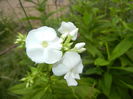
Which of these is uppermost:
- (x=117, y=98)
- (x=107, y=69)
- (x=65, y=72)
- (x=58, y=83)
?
(x=65, y=72)

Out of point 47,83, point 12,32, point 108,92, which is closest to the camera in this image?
point 47,83

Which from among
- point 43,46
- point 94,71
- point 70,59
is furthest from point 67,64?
point 94,71

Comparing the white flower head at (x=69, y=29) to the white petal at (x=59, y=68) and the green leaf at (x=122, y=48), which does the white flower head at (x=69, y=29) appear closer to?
the white petal at (x=59, y=68)

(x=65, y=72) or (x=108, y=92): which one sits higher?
(x=65, y=72)

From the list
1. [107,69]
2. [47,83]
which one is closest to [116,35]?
[107,69]

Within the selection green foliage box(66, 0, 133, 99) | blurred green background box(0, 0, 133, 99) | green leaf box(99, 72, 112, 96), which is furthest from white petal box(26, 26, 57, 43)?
green leaf box(99, 72, 112, 96)

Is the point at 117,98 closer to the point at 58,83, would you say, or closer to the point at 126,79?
the point at 126,79

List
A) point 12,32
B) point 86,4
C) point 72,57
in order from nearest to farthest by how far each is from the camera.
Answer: point 72,57 < point 86,4 < point 12,32
